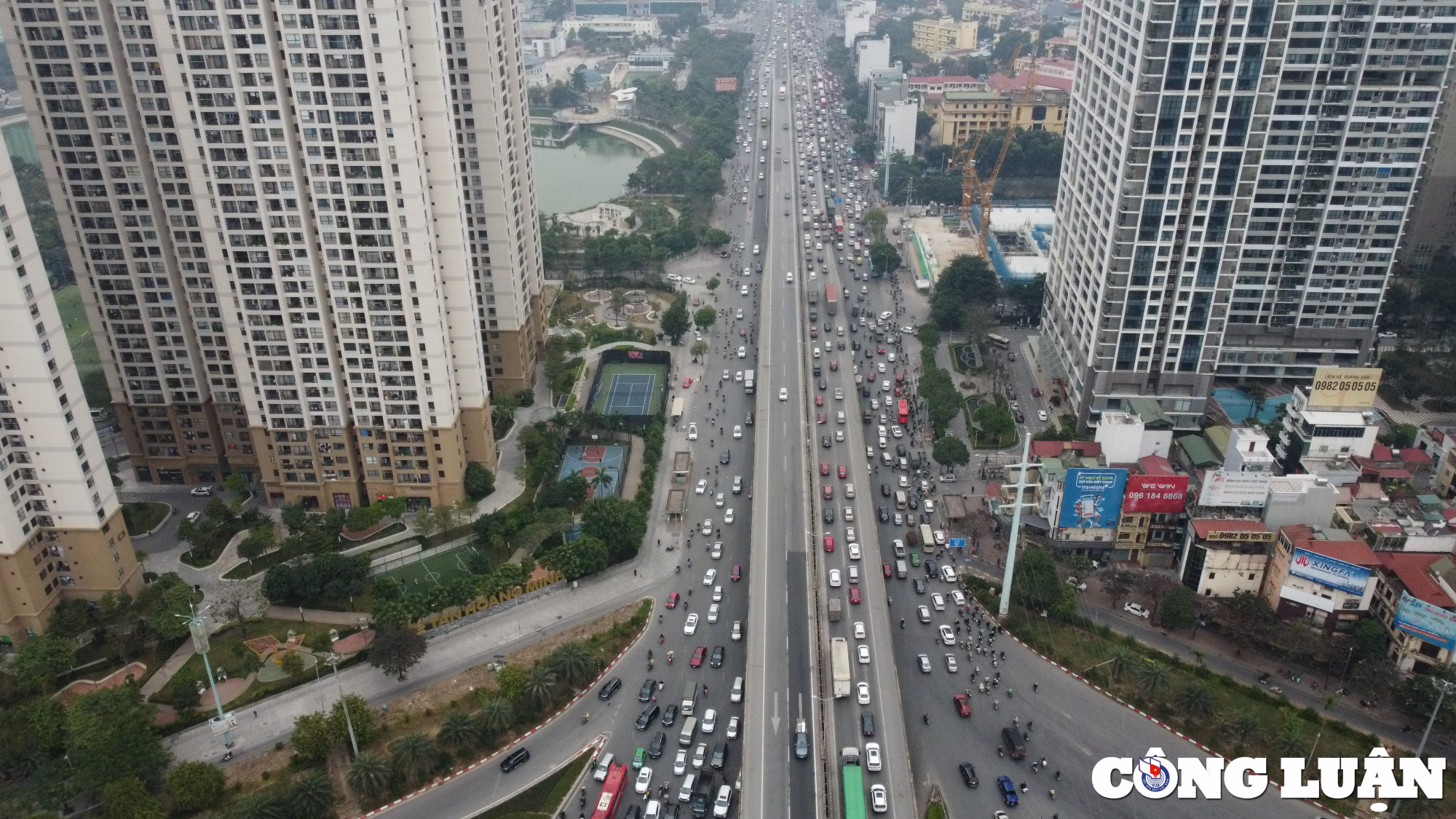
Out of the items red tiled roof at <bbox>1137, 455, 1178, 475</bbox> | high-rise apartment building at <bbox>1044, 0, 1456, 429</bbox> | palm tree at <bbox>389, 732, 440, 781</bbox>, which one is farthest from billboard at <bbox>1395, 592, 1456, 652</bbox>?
palm tree at <bbox>389, 732, 440, 781</bbox>

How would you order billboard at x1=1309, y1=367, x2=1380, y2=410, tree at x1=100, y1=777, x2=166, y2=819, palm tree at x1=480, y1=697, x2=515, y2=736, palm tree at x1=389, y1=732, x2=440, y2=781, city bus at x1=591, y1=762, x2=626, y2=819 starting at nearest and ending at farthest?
tree at x1=100, y1=777, x2=166, y2=819 < city bus at x1=591, y1=762, x2=626, y2=819 < palm tree at x1=389, y1=732, x2=440, y2=781 < palm tree at x1=480, y1=697, x2=515, y2=736 < billboard at x1=1309, y1=367, x2=1380, y2=410

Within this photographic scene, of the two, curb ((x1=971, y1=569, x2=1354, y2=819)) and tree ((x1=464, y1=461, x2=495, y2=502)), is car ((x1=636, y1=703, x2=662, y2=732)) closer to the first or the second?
curb ((x1=971, y1=569, x2=1354, y2=819))

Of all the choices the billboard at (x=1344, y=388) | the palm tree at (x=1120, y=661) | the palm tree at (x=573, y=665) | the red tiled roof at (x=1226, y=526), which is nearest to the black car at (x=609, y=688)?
the palm tree at (x=573, y=665)

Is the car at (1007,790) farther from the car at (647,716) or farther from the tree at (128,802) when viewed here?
the tree at (128,802)

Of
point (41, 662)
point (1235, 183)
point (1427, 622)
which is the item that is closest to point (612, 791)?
point (41, 662)

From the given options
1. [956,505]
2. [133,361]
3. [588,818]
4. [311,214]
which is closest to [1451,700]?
[956,505]

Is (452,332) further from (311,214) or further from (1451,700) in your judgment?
(1451,700)

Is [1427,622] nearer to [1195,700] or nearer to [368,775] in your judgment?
[1195,700]

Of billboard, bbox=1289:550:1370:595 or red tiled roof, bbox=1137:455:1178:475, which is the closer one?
billboard, bbox=1289:550:1370:595
